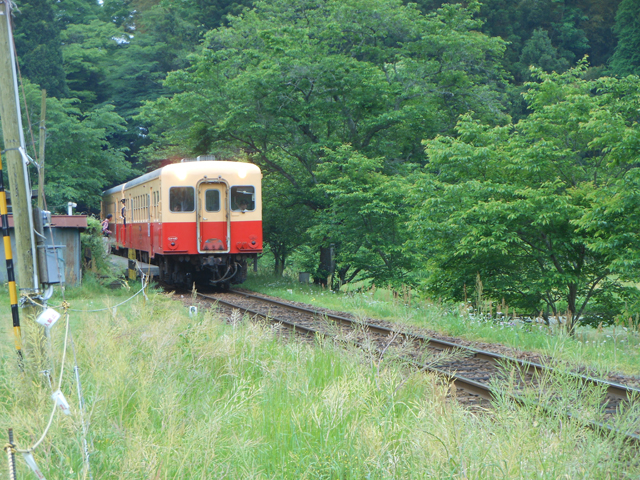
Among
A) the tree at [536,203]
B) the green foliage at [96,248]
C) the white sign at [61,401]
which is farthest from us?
the green foliage at [96,248]

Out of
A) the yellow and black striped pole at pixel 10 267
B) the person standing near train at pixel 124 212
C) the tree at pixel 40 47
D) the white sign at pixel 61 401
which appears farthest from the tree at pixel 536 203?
the tree at pixel 40 47

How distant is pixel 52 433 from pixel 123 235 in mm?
18703

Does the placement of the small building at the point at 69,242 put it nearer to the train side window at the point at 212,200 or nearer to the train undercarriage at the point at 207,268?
the train undercarriage at the point at 207,268

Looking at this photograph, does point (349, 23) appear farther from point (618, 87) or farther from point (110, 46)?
point (110, 46)

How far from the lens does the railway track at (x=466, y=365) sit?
465 cm

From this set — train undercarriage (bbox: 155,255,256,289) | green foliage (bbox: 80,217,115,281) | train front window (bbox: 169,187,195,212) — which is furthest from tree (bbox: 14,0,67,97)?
train front window (bbox: 169,187,195,212)

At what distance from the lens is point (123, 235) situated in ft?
71.8

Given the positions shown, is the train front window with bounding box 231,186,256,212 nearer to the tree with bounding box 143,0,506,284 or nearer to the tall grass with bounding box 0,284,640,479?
the tree with bounding box 143,0,506,284

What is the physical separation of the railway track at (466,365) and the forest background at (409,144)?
11.7 ft

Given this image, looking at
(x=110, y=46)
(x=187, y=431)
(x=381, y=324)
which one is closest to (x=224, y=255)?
(x=381, y=324)

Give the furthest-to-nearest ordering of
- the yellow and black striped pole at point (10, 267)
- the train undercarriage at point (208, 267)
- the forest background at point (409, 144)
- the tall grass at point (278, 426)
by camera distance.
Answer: the train undercarriage at point (208, 267)
the forest background at point (409, 144)
the yellow and black striped pole at point (10, 267)
the tall grass at point (278, 426)

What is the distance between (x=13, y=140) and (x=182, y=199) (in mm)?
9689

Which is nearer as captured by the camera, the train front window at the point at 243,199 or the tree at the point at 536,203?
the tree at the point at 536,203

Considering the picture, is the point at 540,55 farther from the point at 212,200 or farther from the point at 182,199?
the point at 182,199
